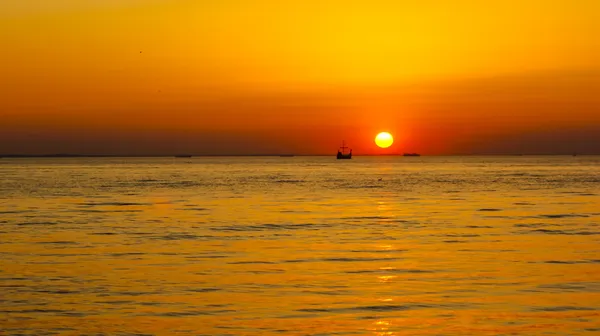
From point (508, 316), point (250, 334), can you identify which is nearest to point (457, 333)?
point (508, 316)

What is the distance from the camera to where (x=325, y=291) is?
77.6 ft

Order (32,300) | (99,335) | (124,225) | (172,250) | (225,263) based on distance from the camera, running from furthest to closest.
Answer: (124,225) → (172,250) → (225,263) → (32,300) → (99,335)

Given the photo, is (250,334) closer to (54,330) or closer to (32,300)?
(54,330)

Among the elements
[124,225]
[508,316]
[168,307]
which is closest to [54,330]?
[168,307]

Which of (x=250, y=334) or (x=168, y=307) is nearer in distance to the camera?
(x=250, y=334)

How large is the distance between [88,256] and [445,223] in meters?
20.5

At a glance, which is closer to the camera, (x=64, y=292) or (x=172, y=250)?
(x=64, y=292)

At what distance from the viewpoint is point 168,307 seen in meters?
21.6

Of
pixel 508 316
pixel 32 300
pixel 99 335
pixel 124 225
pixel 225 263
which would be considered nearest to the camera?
pixel 99 335

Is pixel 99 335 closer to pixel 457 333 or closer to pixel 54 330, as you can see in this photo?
pixel 54 330

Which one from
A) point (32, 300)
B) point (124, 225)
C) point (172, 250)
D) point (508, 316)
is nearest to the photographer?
point (508, 316)

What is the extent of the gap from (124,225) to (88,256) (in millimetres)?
14409

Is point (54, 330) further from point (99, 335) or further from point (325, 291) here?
point (325, 291)

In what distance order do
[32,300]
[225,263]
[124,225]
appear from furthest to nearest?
[124,225], [225,263], [32,300]
